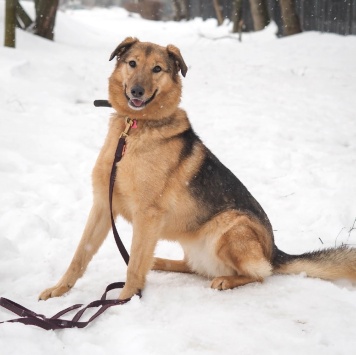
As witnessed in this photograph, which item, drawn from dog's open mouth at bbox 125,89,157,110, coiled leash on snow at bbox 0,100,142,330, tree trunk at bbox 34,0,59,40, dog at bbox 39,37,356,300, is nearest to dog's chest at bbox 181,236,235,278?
dog at bbox 39,37,356,300

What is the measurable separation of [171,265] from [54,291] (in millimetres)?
1125

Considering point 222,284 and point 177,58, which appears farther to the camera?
point 177,58

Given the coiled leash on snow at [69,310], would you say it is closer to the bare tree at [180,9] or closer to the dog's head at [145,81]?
the dog's head at [145,81]

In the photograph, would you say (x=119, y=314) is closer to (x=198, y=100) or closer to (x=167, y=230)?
(x=167, y=230)

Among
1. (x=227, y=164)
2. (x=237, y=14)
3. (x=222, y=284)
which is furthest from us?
(x=237, y=14)

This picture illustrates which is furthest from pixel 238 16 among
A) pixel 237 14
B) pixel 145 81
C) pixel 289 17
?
pixel 145 81

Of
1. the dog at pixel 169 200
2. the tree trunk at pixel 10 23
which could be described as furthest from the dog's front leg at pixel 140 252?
the tree trunk at pixel 10 23

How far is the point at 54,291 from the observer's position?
335 cm

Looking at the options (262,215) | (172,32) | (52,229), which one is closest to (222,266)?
(262,215)

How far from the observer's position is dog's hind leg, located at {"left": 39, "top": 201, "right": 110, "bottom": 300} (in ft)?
11.4

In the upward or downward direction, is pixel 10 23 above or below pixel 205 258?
above

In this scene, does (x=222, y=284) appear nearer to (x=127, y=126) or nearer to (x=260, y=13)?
(x=127, y=126)

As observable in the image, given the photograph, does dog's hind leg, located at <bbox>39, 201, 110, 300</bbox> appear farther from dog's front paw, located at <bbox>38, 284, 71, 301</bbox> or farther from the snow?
the snow

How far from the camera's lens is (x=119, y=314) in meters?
2.99
